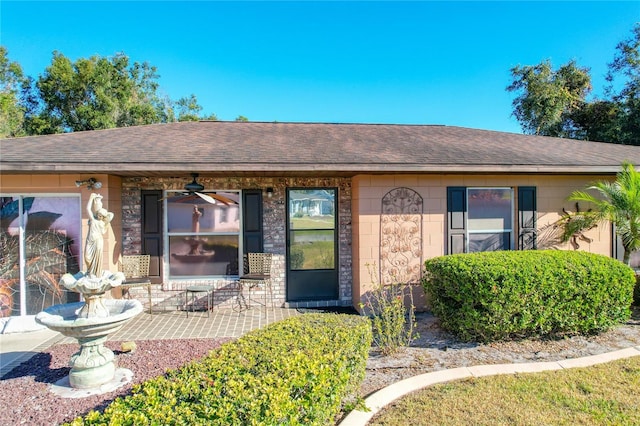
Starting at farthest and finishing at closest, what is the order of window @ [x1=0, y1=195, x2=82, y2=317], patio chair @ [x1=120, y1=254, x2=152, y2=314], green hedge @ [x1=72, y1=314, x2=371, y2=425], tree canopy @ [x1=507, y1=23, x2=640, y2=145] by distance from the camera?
tree canopy @ [x1=507, y1=23, x2=640, y2=145]
patio chair @ [x1=120, y1=254, x2=152, y2=314]
window @ [x1=0, y1=195, x2=82, y2=317]
green hedge @ [x1=72, y1=314, x2=371, y2=425]

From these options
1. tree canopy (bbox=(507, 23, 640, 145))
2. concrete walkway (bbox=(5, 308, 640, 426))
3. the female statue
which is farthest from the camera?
tree canopy (bbox=(507, 23, 640, 145))

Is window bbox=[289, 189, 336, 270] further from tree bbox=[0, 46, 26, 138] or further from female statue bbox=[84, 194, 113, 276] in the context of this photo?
tree bbox=[0, 46, 26, 138]

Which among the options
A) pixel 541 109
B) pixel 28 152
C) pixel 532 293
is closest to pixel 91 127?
pixel 28 152

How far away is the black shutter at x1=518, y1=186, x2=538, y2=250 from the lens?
23.1 feet

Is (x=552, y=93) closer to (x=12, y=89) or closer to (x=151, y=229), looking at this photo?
(x=151, y=229)

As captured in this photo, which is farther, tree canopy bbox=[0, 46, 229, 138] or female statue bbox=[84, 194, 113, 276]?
tree canopy bbox=[0, 46, 229, 138]

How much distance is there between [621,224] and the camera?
6.08 m

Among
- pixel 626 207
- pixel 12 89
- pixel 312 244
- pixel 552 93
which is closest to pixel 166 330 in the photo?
pixel 312 244

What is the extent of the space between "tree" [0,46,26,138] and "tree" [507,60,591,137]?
2822 centimetres

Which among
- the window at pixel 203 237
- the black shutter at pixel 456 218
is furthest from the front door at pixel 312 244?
the black shutter at pixel 456 218

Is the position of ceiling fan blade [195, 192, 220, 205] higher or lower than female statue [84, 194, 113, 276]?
higher

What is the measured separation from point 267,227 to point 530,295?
4933 millimetres

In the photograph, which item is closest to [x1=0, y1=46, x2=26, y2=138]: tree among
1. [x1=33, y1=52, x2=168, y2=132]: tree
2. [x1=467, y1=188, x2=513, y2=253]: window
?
[x1=33, y1=52, x2=168, y2=132]: tree

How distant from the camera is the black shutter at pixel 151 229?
7094 millimetres
